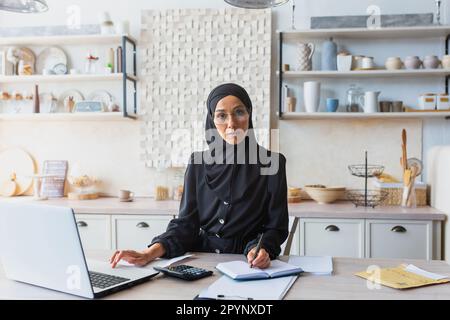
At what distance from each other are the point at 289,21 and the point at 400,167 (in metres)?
1.41

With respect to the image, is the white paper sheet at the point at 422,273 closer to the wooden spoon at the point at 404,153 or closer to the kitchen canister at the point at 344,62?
the wooden spoon at the point at 404,153

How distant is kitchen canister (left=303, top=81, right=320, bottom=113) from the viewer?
319cm

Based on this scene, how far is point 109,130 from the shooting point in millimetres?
3627

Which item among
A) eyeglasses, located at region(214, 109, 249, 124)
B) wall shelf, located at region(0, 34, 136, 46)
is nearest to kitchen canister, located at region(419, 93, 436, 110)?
eyeglasses, located at region(214, 109, 249, 124)

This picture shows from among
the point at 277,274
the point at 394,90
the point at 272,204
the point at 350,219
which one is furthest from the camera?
the point at 394,90

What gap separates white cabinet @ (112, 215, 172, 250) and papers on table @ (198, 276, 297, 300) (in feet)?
5.44

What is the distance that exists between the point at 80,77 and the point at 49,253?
2.50 meters

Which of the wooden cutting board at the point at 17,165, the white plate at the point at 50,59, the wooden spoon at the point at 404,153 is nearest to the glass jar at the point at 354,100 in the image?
the wooden spoon at the point at 404,153

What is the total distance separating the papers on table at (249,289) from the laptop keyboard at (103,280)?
0.26m

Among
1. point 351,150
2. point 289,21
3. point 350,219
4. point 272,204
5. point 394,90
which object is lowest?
point 350,219
